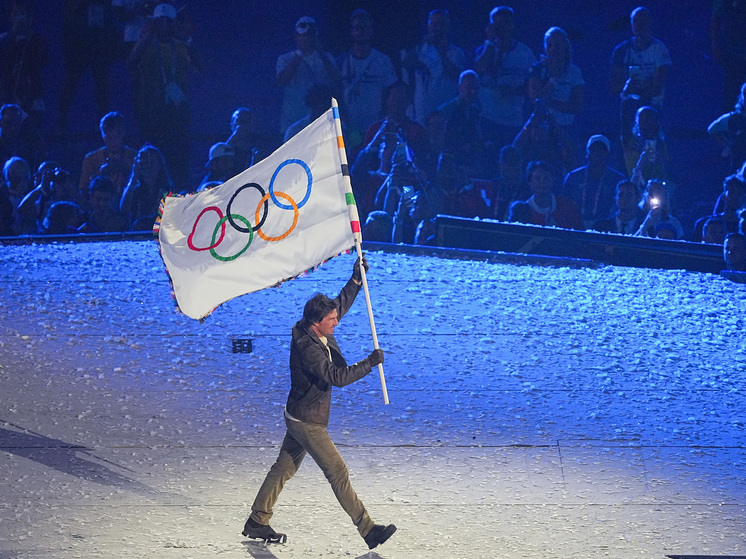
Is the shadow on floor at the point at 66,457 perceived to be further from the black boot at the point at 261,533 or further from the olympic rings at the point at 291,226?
the olympic rings at the point at 291,226

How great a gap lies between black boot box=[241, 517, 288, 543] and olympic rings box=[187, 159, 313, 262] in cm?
169

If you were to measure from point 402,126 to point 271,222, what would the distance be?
28.2 feet

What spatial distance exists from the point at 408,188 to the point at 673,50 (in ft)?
14.7

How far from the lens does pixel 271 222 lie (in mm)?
6098

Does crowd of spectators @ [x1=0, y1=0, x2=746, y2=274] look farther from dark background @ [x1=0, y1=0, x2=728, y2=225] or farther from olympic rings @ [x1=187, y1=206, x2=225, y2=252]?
olympic rings @ [x1=187, y1=206, x2=225, y2=252]

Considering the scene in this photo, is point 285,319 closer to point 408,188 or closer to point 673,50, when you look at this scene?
point 408,188

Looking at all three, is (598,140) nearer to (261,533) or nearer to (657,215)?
(657,215)

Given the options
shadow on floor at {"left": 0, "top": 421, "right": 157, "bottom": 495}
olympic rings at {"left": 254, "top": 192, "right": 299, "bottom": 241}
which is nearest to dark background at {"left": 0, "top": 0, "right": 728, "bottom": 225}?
shadow on floor at {"left": 0, "top": 421, "right": 157, "bottom": 495}

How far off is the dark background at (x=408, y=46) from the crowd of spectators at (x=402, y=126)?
14 centimetres

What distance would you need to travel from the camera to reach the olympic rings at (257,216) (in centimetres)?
607

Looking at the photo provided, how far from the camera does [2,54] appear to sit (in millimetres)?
14797

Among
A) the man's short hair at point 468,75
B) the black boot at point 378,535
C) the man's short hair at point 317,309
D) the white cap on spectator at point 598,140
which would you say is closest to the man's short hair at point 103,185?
the man's short hair at point 468,75

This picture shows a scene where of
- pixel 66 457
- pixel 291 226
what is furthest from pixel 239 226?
pixel 66 457

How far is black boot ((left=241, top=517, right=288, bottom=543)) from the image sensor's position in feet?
18.4
